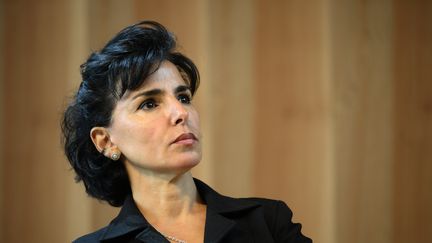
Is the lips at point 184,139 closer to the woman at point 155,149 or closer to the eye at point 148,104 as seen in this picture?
the woman at point 155,149

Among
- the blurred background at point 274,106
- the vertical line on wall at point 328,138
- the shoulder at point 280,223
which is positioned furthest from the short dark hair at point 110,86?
the vertical line on wall at point 328,138

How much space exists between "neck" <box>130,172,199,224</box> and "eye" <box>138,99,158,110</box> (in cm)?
17

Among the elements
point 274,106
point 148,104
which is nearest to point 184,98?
point 148,104

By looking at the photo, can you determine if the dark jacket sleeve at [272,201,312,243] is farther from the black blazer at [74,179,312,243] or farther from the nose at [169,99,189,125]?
the nose at [169,99,189,125]

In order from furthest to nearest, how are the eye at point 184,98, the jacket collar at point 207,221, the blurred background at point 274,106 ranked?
the blurred background at point 274,106, the eye at point 184,98, the jacket collar at point 207,221

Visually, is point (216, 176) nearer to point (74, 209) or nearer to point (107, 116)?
point (74, 209)

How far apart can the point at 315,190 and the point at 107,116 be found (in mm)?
999

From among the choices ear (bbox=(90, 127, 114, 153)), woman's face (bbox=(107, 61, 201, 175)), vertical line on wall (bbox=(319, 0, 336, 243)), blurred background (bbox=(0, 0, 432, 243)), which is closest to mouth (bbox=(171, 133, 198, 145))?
woman's face (bbox=(107, 61, 201, 175))

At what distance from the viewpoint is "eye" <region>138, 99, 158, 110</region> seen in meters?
1.28

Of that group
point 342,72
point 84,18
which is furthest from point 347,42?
point 84,18

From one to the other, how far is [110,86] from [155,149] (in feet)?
0.67

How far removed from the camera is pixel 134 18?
2.06m

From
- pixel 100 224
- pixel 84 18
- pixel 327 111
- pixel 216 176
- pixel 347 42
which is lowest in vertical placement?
pixel 100 224

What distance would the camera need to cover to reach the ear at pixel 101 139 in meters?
1.37
